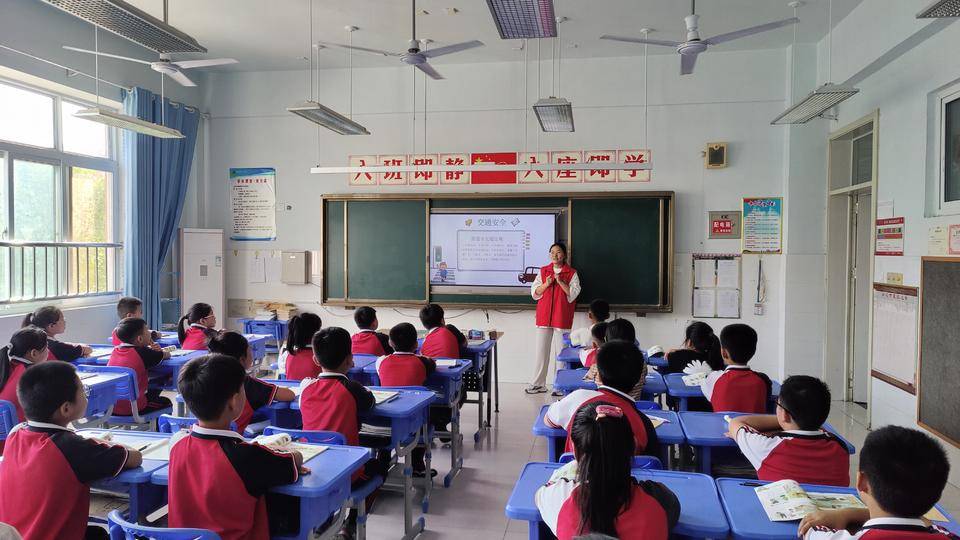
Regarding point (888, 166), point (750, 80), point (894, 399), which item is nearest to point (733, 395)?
point (894, 399)

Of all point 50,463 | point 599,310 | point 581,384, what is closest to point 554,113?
point 599,310

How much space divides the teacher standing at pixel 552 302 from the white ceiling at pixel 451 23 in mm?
2051

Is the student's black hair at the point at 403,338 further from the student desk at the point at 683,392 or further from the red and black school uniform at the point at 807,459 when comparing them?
the red and black school uniform at the point at 807,459

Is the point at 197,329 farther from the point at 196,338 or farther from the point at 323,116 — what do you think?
the point at 323,116

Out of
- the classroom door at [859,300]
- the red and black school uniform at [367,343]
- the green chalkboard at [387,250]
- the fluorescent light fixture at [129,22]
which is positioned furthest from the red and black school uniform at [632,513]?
the green chalkboard at [387,250]

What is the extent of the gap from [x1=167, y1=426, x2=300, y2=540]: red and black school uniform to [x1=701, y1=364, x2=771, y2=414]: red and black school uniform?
6.68 feet

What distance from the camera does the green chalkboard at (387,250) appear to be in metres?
6.81

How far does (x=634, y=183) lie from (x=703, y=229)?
832mm

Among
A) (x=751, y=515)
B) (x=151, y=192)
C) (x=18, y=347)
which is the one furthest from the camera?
(x=151, y=192)

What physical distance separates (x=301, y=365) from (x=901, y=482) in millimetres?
2947

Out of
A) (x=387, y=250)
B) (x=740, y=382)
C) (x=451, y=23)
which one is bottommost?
(x=740, y=382)

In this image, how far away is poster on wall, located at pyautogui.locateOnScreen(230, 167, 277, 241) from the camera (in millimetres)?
7191

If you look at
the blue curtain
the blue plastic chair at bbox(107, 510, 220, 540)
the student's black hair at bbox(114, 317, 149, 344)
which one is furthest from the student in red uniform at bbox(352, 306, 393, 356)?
the blue curtain

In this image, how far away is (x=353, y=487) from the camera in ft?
8.43
